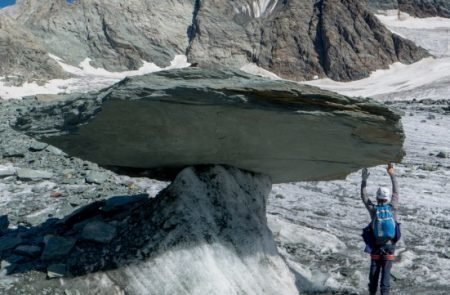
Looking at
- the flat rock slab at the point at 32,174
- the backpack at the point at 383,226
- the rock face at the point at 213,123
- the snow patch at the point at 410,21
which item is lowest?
the flat rock slab at the point at 32,174

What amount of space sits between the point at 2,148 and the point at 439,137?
1342 cm

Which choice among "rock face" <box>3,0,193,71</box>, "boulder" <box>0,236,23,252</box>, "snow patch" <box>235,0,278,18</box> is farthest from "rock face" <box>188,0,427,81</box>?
"boulder" <box>0,236,23,252</box>

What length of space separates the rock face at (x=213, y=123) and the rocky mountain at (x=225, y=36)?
194ft

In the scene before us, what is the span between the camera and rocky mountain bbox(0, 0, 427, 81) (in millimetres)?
64812

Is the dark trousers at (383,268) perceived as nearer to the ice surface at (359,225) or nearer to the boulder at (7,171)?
the ice surface at (359,225)

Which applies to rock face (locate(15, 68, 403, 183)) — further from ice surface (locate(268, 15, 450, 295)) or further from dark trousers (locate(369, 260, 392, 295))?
ice surface (locate(268, 15, 450, 295))

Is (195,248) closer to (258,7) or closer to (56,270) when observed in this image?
(56,270)

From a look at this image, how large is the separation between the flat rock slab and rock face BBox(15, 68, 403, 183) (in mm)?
4144

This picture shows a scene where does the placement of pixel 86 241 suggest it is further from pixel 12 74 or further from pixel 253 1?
pixel 253 1

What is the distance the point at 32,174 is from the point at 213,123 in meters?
5.89

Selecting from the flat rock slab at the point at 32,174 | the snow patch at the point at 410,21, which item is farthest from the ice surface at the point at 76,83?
the snow patch at the point at 410,21

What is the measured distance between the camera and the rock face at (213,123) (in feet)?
14.7

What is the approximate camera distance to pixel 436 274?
6656 millimetres

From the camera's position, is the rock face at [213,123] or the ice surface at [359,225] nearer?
the rock face at [213,123]
